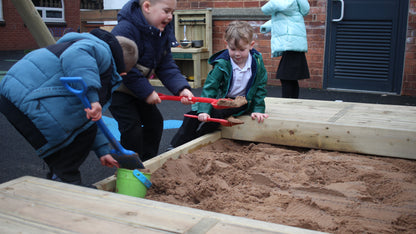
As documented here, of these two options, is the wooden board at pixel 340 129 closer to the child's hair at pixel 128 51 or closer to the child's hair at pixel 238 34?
the child's hair at pixel 238 34

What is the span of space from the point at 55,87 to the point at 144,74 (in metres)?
1.00

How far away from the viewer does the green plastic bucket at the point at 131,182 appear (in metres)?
2.07

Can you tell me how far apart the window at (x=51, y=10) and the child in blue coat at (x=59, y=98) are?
20236 millimetres

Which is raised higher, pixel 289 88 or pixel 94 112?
pixel 94 112

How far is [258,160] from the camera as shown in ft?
9.05

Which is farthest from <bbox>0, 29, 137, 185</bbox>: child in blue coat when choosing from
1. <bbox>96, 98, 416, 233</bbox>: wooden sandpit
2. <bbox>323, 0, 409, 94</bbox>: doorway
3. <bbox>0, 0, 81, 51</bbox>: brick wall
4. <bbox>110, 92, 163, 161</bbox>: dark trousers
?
<bbox>0, 0, 81, 51</bbox>: brick wall

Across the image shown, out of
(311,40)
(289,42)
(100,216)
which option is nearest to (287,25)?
(289,42)

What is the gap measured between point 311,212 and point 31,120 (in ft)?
4.62

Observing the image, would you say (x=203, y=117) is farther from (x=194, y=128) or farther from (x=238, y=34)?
(x=238, y=34)

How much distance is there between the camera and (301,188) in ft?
A: 7.41

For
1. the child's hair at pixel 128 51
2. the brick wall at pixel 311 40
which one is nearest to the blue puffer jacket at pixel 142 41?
Result: the child's hair at pixel 128 51

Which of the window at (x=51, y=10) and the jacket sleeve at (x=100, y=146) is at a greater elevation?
the window at (x=51, y=10)

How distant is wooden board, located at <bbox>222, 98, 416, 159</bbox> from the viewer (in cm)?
284

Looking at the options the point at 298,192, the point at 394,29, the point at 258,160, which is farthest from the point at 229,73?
the point at 394,29
